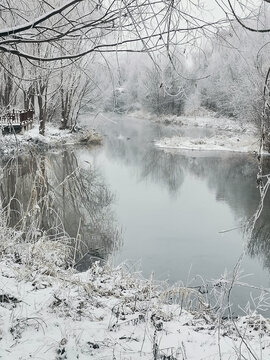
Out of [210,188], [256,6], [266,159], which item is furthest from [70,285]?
[266,159]

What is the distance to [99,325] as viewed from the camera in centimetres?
266

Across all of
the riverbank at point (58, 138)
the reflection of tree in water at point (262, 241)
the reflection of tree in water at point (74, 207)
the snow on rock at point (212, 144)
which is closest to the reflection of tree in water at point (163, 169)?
the reflection of tree in water at point (74, 207)

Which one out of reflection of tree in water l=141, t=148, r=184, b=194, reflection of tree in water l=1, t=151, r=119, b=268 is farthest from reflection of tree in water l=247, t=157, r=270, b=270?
reflection of tree in water l=141, t=148, r=184, b=194

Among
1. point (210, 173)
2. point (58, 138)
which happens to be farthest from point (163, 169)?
point (58, 138)

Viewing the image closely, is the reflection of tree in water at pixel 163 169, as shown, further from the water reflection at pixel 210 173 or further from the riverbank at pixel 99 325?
the riverbank at pixel 99 325

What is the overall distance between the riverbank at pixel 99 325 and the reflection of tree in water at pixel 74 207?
4.84ft

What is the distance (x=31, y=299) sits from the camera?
9.57ft

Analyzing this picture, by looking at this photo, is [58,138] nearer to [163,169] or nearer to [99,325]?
[163,169]

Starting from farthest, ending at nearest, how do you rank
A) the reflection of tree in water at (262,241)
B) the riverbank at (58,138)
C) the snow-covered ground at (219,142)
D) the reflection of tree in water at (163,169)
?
the snow-covered ground at (219,142)
the riverbank at (58,138)
the reflection of tree in water at (163,169)
the reflection of tree in water at (262,241)

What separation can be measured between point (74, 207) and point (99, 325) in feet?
20.5

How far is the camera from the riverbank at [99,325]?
89.4 inches

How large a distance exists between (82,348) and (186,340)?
752mm

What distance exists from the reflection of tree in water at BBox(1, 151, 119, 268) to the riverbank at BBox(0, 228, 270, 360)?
148 cm

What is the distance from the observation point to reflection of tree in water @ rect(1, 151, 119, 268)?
6391 millimetres
